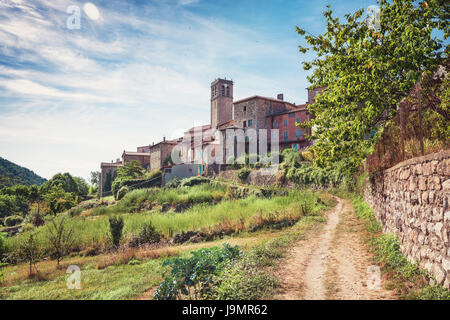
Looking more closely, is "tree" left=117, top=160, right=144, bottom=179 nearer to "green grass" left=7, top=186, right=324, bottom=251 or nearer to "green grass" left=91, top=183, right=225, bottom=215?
"green grass" left=91, top=183, right=225, bottom=215

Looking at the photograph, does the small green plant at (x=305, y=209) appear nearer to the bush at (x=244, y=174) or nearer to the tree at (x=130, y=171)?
the bush at (x=244, y=174)

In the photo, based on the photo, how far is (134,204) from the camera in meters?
Answer: 29.8

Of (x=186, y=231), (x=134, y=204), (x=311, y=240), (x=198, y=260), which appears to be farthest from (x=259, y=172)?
(x=198, y=260)

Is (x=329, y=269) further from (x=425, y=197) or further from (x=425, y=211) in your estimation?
(x=425, y=197)

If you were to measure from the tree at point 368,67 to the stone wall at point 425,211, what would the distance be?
2315 mm

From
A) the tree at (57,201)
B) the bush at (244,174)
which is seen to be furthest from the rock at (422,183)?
the tree at (57,201)

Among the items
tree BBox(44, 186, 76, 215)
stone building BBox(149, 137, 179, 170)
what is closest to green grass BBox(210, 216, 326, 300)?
tree BBox(44, 186, 76, 215)

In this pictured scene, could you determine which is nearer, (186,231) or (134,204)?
(186,231)

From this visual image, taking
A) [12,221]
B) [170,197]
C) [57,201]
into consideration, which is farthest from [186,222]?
[12,221]

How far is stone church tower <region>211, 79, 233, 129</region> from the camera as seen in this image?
5894 centimetres

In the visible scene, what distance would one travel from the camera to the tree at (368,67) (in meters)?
7.96
